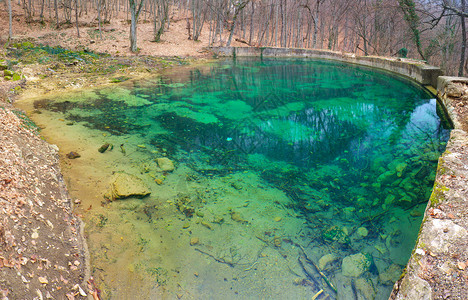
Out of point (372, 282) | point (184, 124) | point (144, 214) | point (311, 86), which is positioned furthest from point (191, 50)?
point (372, 282)

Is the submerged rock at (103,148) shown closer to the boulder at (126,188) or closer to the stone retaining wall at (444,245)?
the boulder at (126,188)

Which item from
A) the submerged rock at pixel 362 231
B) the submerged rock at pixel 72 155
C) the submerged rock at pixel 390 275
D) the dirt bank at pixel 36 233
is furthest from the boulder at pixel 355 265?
the submerged rock at pixel 72 155

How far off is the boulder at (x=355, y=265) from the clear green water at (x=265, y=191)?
0.02 m

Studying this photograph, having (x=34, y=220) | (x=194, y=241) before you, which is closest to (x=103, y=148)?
(x=34, y=220)

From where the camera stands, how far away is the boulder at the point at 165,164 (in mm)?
5484

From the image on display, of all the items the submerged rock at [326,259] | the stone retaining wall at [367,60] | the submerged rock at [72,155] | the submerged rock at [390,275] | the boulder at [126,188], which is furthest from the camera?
the stone retaining wall at [367,60]

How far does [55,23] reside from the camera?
89.8ft

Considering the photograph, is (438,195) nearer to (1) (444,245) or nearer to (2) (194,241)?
(1) (444,245)

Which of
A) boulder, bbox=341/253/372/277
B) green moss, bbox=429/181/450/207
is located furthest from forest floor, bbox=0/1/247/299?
green moss, bbox=429/181/450/207

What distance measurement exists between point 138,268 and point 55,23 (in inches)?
1241

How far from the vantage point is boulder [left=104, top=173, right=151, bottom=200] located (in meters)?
4.49

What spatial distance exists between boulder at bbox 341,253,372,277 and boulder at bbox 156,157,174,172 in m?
3.36

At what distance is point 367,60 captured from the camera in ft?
57.3

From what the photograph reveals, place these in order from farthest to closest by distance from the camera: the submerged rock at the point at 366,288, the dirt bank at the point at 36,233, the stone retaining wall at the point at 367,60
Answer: the stone retaining wall at the point at 367,60 < the submerged rock at the point at 366,288 < the dirt bank at the point at 36,233
